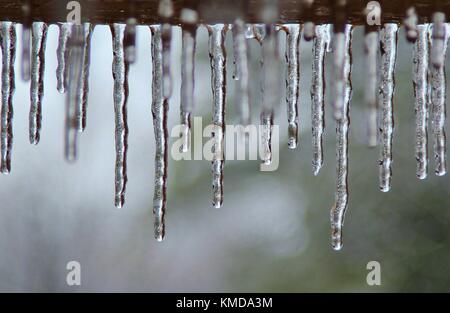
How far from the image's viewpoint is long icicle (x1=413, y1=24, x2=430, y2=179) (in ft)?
3.09

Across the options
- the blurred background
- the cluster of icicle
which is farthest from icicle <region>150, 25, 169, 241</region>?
the blurred background

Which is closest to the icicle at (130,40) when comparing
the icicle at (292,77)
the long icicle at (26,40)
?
the long icicle at (26,40)

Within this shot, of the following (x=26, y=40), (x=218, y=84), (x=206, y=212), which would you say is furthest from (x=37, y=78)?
(x=206, y=212)

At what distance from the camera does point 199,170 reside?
5.09 m

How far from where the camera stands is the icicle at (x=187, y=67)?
744mm

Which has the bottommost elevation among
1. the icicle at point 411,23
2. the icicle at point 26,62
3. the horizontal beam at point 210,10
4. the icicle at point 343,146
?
the icicle at point 343,146

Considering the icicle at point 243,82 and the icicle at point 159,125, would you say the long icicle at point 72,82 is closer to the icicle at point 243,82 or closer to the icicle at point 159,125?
the icicle at point 159,125

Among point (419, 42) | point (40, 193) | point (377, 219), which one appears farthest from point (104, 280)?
point (419, 42)

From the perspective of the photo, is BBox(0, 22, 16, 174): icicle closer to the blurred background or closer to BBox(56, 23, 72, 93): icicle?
BBox(56, 23, 72, 93): icicle

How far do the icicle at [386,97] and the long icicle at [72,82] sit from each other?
41 centimetres

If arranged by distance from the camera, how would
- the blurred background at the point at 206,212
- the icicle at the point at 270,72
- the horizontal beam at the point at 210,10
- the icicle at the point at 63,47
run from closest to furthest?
the horizontal beam at the point at 210,10, the icicle at the point at 270,72, the icicle at the point at 63,47, the blurred background at the point at 206,212

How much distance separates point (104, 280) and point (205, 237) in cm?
100

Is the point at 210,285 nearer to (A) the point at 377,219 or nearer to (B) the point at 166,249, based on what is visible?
(B) the point at 166,249
